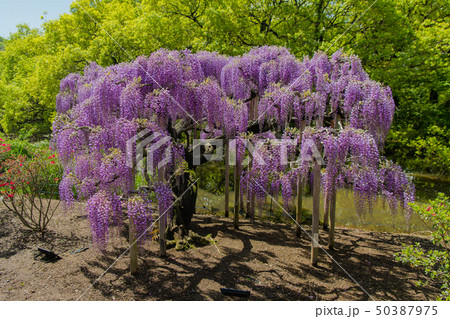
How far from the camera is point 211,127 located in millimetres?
5453

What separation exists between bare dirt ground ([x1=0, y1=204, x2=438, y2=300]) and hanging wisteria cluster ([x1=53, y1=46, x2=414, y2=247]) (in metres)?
0.88

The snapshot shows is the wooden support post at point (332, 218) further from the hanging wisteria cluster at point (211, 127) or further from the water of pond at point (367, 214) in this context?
the water of pond at point (367, 214)

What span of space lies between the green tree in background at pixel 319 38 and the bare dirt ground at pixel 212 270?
21.0 ft

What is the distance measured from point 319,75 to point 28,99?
1614 cm

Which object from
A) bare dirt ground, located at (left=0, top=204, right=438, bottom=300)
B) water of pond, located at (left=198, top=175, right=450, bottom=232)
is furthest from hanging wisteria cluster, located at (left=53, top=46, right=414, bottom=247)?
water of pond, located at (left=198, top=175, right=450, bottom=232)

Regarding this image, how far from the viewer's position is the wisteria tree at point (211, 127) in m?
4.18

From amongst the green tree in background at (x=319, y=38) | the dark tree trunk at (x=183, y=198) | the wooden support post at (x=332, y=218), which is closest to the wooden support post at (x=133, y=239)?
the dark tree trunk at (x=183, y=198)

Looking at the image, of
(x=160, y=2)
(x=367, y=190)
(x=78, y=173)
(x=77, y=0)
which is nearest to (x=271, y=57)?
(x=367, y=190)

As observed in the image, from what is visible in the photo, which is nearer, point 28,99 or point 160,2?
point 160,2

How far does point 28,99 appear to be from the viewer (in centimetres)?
1530

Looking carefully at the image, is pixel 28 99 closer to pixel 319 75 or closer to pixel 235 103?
pixel 235 103

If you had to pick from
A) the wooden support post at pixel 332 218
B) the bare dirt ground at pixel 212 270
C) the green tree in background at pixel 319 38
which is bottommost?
the bare dirt ground at pixel 212 270

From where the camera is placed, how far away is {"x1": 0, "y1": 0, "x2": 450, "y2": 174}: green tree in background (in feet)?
31.8

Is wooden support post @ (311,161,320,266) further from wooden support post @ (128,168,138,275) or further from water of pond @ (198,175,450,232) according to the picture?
wooden support post @ (128,168,138,275)
